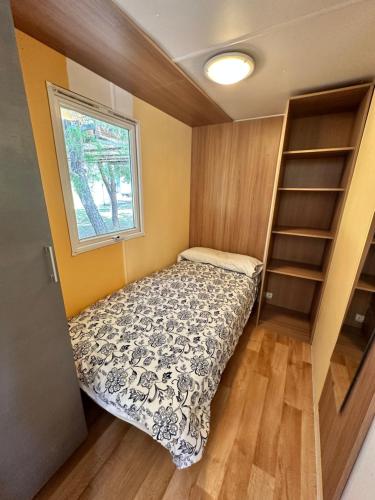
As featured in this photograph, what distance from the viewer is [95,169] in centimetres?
154

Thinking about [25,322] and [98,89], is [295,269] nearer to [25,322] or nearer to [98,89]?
[25,322]

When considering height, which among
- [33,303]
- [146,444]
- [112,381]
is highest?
[33,303]

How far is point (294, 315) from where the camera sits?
2400 mm

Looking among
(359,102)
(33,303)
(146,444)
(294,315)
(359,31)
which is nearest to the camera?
(33,303)

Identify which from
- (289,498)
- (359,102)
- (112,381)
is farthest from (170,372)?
(359,102)

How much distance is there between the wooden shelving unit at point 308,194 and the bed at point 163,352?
715mm

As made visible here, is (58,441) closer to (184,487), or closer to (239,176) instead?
(184,487)

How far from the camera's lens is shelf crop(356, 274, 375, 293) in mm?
985

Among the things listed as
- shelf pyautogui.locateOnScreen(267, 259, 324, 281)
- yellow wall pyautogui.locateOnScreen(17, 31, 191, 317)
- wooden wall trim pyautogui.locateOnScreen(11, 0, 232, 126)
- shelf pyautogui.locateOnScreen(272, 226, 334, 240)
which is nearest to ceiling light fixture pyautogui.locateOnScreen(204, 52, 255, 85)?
wooden wall trim pyautogui.locateOnScreen(11, 0, 232, 126)

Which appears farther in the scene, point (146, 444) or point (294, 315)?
point (294, 315)

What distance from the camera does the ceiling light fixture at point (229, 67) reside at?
121cm

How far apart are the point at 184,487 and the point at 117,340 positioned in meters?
0.82

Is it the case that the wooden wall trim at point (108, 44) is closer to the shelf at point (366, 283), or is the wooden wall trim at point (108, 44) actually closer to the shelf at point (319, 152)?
the shelf at point (319, 152)

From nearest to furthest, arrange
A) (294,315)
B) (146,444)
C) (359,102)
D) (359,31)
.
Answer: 1. (359,31)
2. (146,444)
3. (359,102)
4. (294,315)
